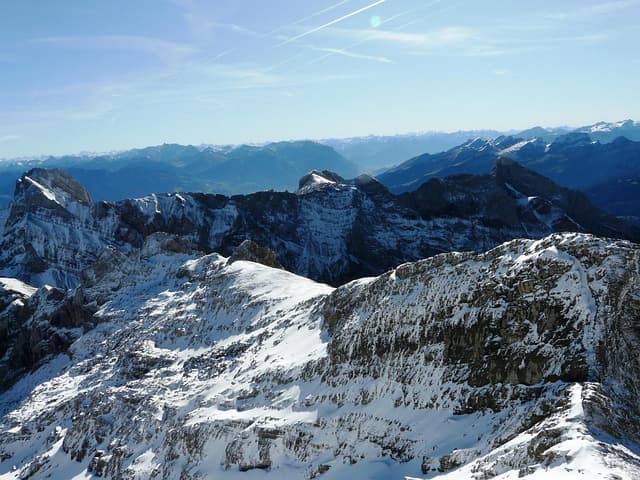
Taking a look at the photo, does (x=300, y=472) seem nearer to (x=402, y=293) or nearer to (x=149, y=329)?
(x=402, y=293)

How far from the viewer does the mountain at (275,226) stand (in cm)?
14325

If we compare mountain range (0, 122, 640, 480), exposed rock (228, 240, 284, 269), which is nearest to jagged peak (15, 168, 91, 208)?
mountain range (0, 122, 640, 480)

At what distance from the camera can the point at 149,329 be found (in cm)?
7588

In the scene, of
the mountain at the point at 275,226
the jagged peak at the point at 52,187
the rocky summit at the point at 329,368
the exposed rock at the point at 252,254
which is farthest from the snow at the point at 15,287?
the exposed rock at the point at 252,254

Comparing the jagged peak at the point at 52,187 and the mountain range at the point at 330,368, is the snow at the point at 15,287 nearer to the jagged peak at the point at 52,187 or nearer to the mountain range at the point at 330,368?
the mountain range at the point at 330,368

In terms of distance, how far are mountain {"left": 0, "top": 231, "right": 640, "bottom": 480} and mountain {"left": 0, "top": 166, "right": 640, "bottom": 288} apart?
238ft

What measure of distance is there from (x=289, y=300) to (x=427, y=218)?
4920 inches

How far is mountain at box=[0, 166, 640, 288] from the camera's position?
143250mm

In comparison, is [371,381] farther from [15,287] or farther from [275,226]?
[275,226]

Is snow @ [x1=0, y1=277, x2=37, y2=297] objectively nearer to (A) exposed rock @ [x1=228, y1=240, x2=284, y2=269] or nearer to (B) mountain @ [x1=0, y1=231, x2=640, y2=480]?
(B) mountain @ [x1=0, y1=231, x2=640, y2=480]

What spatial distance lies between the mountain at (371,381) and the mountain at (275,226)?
72.5 metres

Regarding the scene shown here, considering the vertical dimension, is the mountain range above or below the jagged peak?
below

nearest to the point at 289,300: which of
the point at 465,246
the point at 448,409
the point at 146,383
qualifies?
the point at 146,383

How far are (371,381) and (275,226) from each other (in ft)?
447
